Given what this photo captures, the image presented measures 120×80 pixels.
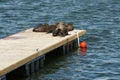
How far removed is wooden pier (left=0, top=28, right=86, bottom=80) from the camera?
81.0 feet

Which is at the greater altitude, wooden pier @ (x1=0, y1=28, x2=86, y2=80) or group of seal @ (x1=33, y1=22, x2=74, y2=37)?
group of seal @ (x1=33, y1=22, x2=74, y2=37)

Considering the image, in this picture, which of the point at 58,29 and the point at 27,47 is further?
the point at 58,29

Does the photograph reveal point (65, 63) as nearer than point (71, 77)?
No

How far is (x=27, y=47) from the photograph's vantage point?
28.1 m

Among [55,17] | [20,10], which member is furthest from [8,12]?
[55,17]

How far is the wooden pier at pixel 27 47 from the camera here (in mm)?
24688

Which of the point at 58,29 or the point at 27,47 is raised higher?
the point at 58,29

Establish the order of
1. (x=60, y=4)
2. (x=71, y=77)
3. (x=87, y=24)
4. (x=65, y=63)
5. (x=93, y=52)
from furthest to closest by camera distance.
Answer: (x=60, y=4) → (x=87, y=24) → (x=93, y=52) → (x=65, y=63) → (x=71, y=77)

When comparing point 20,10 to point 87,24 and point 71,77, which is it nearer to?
point 87,24

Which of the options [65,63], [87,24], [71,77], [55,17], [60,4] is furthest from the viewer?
[60,4]

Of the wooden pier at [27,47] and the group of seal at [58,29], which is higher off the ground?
the group of seal at [58,29]

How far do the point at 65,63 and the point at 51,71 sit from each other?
68.4 inches

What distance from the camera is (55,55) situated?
1211 inches

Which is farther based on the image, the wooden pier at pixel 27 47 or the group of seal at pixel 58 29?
the group of seal at pixel 58 29
